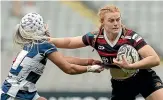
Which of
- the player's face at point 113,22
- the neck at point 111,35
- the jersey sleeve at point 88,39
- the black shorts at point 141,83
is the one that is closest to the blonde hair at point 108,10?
the player's face at point 113,22

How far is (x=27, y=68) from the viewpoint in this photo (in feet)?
20.1

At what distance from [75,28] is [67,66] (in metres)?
6.40

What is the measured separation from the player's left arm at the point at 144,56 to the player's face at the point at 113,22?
9.4 inches

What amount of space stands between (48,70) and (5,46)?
111 cm

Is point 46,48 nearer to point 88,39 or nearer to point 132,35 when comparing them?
point 88,39

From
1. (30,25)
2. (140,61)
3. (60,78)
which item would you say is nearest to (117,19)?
(140,61)

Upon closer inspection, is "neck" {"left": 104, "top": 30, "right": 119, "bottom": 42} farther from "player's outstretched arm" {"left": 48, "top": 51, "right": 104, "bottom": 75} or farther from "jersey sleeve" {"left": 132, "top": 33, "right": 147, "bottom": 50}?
"player's outstretched arm" {"left": 48, "top": 51, "right": 104, "bottom": 75}

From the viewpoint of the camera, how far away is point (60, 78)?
12.0m

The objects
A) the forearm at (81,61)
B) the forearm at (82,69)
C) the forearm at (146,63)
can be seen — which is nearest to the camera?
the forearm at (146,63)

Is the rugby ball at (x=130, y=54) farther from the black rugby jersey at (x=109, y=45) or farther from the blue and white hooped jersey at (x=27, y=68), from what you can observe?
the blue and white hooped jersey at (x=27, y=68)

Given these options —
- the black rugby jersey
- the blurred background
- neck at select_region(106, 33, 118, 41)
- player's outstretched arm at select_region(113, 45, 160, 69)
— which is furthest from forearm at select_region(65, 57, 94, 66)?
the blurred background

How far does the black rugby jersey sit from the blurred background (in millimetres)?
4893

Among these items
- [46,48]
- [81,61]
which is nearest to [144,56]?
[81,61]

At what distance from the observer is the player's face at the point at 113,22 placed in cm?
650
